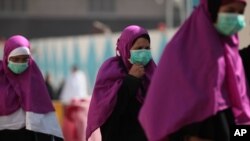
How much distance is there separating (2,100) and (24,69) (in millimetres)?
270

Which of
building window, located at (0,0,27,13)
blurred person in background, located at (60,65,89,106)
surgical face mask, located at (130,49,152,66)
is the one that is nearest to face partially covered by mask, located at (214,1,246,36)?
surgical face mask, located at (130,49,152,66)

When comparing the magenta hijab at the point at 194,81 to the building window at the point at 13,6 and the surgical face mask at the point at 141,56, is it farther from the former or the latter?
the building window at the point at 13,6

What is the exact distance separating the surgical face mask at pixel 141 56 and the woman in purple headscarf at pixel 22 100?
3.39 feet

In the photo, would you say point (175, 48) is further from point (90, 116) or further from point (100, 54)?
point (100, 54)

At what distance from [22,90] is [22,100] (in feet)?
0.25

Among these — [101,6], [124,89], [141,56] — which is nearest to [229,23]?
[141,56]

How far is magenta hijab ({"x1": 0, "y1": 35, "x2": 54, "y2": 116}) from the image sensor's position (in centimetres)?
555

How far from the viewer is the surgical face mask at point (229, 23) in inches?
150

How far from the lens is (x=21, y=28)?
3256 cm

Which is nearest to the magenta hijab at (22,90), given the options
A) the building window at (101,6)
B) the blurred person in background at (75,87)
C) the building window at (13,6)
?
the blurred person in background at (75,87)

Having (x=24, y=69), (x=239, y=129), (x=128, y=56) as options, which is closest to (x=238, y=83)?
(x=239, y=129)

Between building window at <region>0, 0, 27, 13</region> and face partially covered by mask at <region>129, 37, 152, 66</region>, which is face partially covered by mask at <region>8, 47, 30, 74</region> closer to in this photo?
face partially covered by mask at <region>129, 37, 152, 66</region>

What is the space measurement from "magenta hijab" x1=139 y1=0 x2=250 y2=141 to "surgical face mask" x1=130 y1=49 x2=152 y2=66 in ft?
2.79

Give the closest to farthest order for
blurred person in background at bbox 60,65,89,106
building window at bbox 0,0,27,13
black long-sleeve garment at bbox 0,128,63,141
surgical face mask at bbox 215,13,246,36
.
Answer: surgical face mask at bbox 215,13,246,36
black long-sleeve garment at bbox 0,128,63,141
blurred person in background at bbox 60,65,89,106
building window at bbox 0,0,27,13
